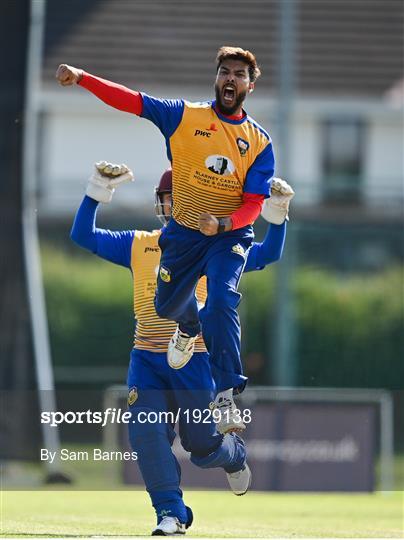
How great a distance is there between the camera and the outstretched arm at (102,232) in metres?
8.25

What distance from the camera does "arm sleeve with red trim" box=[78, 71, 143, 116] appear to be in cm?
728

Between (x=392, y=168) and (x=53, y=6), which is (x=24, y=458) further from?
(x=392, y=168)

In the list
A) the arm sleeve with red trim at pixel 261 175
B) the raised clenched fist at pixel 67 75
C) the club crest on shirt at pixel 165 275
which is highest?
the raised clenched fist at pixel 67 75

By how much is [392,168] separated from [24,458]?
14.4 meters

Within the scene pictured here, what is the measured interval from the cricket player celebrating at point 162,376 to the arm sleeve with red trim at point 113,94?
0.72 meters

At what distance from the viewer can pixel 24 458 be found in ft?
45.3

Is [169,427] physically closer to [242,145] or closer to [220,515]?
[242,145]

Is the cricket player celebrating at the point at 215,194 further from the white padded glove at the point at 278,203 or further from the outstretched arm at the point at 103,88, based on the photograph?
the white padded glove at the point at 278,203

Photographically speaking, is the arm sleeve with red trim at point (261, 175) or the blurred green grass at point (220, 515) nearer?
the arm sleeve with red trim at point (261, 175)

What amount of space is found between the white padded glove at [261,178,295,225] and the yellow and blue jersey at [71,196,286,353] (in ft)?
0.25

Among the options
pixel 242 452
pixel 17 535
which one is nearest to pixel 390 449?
pixel 242 452

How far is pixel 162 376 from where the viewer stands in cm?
798

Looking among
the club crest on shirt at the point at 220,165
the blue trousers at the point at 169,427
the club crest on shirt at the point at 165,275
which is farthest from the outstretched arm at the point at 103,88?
the blue trousers at the point at 169,427

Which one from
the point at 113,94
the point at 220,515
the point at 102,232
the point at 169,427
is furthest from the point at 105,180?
the point at 220,515
